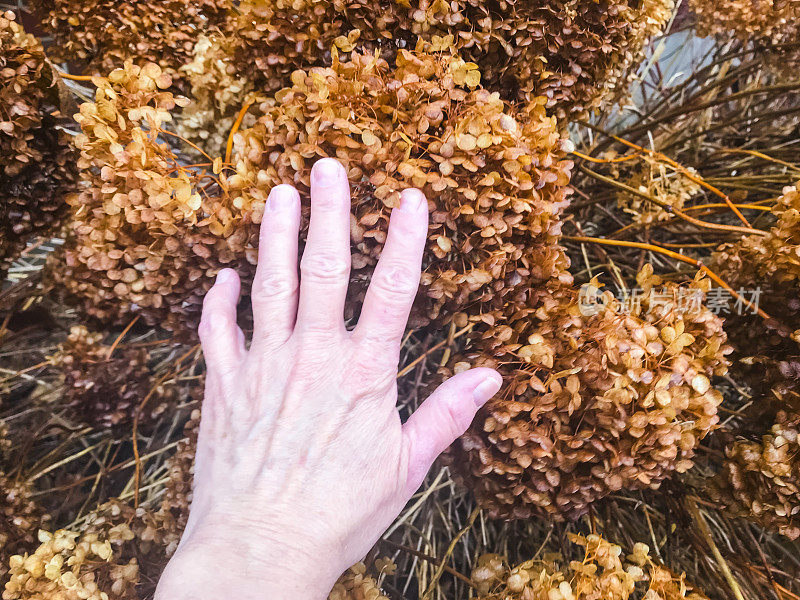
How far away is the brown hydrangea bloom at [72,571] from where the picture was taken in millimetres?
688

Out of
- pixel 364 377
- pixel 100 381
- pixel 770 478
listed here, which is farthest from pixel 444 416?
pixel 100 381

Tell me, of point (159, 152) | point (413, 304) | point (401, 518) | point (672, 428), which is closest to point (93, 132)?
point (159, 152)

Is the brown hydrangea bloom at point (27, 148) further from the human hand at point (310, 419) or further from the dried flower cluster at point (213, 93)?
the human hand at point (310, 419)

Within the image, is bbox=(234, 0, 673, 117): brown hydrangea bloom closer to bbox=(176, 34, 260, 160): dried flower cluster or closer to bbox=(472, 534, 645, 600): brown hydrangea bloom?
bbox=(176, 34, 260, 160): dried flower cluster

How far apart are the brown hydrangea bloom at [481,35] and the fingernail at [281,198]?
0.21m

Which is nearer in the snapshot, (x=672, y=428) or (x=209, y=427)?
(x=672, y=428)

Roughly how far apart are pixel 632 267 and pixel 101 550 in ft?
4.22

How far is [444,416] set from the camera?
68cm

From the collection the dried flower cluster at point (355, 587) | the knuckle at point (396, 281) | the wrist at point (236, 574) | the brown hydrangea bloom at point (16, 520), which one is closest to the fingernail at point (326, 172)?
the knuckle at point (396, 281)

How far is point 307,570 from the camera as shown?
0.61 m

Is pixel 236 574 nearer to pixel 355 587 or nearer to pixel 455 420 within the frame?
pixel 355 587

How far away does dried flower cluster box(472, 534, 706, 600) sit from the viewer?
655 millimetres

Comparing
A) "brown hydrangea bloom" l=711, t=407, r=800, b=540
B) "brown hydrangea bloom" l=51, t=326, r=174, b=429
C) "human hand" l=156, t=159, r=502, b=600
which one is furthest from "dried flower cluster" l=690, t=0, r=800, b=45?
"brown hydrangea bloom" l=51, t=326, r=174, b=429

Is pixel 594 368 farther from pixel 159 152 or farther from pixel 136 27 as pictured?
pixel 136 27
